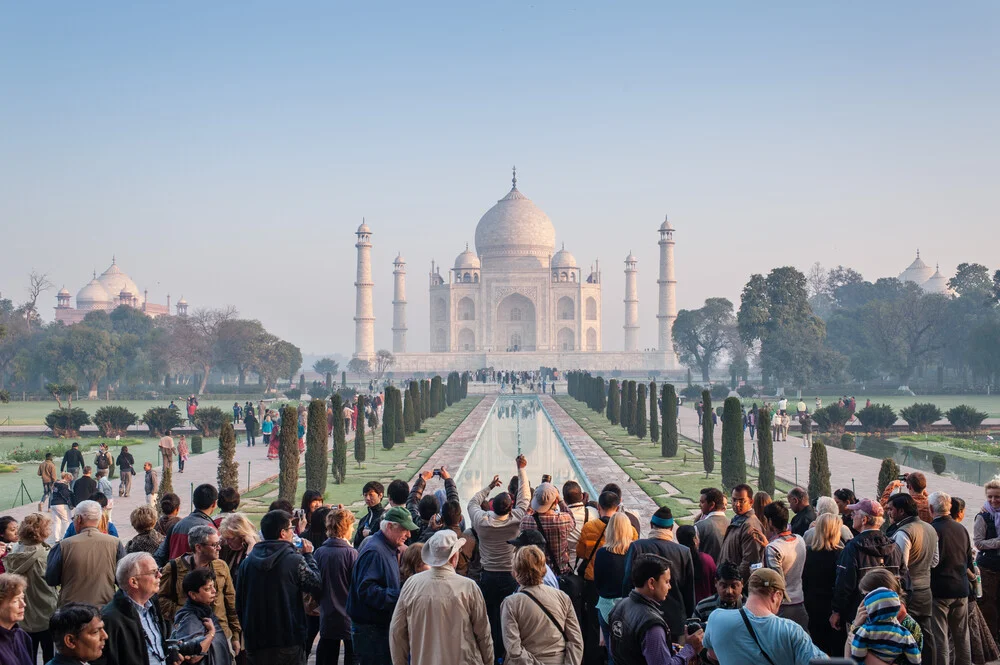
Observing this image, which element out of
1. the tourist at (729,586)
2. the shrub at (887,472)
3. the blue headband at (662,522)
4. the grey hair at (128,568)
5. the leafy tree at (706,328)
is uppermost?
the leafy tree at (706,328)

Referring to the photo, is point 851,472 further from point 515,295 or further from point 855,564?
point 515,295

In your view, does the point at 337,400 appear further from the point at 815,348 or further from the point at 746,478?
the point at 815,348

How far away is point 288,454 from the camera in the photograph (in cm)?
1059

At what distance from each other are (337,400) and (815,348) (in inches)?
790

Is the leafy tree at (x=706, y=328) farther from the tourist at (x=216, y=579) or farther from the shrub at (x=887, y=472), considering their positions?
the tourist at (x=216, y=579)

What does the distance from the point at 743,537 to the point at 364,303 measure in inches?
1775

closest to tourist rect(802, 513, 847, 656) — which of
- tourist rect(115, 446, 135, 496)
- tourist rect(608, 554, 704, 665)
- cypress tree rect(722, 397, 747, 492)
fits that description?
tourist rect(608, 554, 704, 665)

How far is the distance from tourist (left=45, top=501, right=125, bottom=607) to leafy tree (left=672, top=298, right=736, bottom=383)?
3774cm

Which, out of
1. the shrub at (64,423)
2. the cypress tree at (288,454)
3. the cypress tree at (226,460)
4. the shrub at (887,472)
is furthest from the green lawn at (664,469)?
the shrub at (64,423)

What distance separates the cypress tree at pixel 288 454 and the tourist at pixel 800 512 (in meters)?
6.70

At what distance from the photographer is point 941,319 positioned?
35562 millimetres

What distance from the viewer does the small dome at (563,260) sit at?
176ft

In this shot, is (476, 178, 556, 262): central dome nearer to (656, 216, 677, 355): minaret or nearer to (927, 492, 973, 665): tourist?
(656, 216, 677, 355): minaret

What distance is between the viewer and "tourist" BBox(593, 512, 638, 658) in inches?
154
